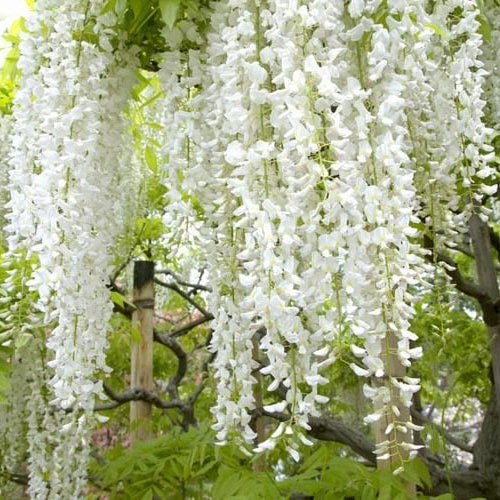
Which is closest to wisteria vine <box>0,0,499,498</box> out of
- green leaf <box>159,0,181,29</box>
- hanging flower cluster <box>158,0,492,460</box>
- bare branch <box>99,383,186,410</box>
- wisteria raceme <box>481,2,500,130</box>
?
hanging flower cluster <box>158,0,492,460</box>

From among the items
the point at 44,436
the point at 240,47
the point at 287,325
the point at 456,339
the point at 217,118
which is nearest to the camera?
the point at 287,325

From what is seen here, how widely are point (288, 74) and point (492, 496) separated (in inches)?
90.7

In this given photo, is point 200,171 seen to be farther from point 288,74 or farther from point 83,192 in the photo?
point 288,74

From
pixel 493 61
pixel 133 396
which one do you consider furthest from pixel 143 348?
pixel 493 61

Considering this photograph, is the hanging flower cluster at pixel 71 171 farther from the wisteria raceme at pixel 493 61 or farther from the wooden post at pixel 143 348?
the wooden post at pixel 143 348

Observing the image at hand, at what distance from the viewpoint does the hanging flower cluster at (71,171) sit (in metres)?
1.54

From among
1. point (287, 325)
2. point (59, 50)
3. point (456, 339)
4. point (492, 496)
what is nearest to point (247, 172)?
point (287, 325)

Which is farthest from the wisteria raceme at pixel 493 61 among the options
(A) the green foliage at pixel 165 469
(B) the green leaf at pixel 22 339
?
(B) the green leaf at pixel 22 339

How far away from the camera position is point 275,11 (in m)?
1.31

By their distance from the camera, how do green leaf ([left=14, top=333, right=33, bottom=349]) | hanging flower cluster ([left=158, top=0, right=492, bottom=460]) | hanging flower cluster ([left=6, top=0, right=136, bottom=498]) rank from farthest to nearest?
green leaf ([left=14, top=333, right=33, bottom=349]) → hanging flower cluster ([left=6, top=0, right=136, bottom=498]) → hanging flower cluster ([left=158, top=0, right=492, bottom=460])

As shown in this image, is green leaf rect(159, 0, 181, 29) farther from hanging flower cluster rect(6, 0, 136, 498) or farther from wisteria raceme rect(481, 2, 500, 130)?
wisteria raceme rect(481, 2, 500, 130)

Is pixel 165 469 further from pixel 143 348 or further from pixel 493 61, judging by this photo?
pixel 493 61

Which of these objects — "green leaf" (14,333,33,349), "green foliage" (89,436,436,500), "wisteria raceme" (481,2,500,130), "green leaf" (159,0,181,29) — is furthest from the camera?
"wisteria raceme" (481,2,500,130)

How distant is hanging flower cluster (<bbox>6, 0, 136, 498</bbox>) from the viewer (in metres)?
1.54
